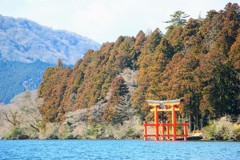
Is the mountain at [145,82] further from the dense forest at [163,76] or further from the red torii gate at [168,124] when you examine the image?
the red torii gate at [168,124]

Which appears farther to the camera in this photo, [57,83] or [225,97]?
[57,83]

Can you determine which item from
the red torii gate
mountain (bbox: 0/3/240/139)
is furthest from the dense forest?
the red torii gate

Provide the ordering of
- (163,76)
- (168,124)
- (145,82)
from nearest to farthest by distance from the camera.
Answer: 1. (168,124)
2. (163,76)
3. (145,82)

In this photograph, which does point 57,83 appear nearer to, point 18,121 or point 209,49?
point 18,121

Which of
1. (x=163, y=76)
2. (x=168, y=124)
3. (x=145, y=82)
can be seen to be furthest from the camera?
(x=145, y=82)

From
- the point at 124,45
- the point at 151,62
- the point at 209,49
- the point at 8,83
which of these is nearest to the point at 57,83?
the point at 124,45

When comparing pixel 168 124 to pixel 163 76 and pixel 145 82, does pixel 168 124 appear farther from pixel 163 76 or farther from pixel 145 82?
pixel 145 82

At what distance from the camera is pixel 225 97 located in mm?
48531

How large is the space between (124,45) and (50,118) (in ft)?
49.9

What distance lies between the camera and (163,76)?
53875 mm

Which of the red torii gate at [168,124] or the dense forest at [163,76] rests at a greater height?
the dense forest at [163,76]

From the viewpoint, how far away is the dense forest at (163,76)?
48.9 m

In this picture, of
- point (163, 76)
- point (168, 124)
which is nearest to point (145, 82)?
point (163, 76)

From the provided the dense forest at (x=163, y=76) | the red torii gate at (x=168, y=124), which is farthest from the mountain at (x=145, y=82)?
the red torii gate at (x=168, y=124)
